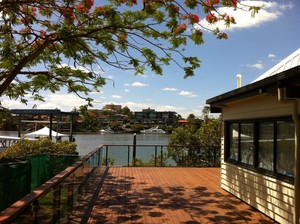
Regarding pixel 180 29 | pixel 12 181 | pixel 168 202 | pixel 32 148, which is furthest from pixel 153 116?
pixel 12 181

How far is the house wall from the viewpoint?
18.3 ft

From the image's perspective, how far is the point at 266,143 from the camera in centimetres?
658

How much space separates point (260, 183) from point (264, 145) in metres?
0.76

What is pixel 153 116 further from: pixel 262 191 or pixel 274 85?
pixel 274 85

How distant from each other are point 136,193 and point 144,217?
2.08m

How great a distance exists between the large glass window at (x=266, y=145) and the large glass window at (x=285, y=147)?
11.1 inches

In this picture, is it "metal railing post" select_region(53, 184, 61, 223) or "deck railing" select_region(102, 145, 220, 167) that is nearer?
"metal railing post" select_region(53, 184, 61, 223)

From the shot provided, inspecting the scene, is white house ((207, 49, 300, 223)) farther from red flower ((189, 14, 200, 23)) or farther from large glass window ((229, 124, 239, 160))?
red flower ((189, 14, 200, 23))

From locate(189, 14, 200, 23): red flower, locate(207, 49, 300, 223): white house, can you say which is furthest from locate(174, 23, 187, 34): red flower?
locate(207, 49, 300, 223): white house

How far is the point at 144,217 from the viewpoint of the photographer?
6.15 m

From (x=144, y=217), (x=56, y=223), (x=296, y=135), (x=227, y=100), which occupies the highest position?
(x=227, y=100)

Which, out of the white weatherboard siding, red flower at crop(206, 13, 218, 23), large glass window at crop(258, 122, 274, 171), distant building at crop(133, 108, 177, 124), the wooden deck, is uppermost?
distant building at crop(133, 108, 177, 124)

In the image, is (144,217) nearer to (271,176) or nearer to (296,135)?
(271,176)

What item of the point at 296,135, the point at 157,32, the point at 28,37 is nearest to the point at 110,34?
the point at 157,32
